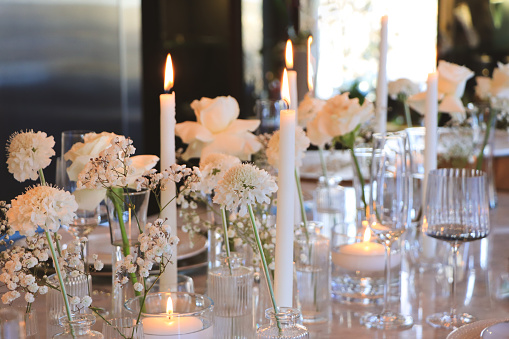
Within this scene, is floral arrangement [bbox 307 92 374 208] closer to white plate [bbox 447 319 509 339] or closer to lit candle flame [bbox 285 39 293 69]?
lit candle flame [bbox 285 39 293 69]

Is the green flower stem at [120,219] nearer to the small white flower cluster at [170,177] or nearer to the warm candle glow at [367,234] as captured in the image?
the small white flower cluster at [170,177]

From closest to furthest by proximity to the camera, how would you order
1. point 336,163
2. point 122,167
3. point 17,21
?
point 122,167, point 336,163, point 17,21

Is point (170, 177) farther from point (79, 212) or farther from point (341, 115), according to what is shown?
point (341, 115)

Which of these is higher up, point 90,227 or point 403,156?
point 403,156

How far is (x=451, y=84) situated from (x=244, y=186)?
35.0 inches

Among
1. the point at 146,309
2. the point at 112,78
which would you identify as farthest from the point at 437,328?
the point at 112,78

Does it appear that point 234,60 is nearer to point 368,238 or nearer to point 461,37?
point 461,37

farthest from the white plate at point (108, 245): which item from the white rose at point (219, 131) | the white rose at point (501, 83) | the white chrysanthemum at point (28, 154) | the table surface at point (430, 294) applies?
the white rose at point (501, 83)

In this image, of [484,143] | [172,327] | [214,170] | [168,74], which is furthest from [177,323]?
[484,143]

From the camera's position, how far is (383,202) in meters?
1.04

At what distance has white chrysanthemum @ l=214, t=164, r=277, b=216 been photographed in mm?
719

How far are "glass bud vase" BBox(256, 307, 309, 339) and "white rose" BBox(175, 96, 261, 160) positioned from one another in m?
0.38

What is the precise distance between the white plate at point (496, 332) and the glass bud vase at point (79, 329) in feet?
1.53

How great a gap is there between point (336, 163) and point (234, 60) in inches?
101
